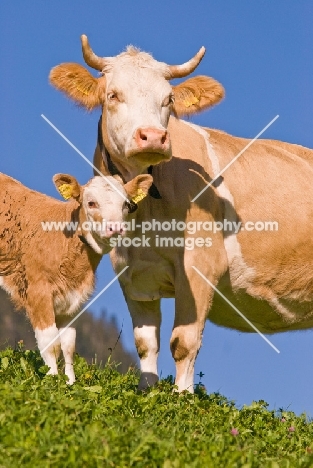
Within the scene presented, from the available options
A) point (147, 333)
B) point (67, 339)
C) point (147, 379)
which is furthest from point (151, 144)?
point (147, 379)

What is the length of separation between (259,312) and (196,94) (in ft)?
9.19

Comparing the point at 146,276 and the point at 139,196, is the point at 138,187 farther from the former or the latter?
the point at 146,276

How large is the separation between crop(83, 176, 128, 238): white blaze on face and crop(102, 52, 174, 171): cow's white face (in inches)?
13.9

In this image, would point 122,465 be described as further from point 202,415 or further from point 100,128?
point 100,128

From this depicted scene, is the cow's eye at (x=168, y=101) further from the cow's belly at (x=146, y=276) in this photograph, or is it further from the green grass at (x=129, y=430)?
the green grass at (x=129, y=430)

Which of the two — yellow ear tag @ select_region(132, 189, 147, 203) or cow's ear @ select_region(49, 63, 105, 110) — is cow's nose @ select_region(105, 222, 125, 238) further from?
cow's ear @ select_region(49, 63, 105, 110)

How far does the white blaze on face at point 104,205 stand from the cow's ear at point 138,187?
8cm

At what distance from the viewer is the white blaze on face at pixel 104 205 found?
9.09m

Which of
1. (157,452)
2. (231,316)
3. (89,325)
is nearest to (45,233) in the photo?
(231,316)

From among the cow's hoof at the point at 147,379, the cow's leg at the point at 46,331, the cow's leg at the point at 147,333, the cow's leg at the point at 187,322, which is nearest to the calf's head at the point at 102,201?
the cow's leg at the point at 46,331

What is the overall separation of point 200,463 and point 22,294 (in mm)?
4273

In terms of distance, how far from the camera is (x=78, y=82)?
1001 centimetres

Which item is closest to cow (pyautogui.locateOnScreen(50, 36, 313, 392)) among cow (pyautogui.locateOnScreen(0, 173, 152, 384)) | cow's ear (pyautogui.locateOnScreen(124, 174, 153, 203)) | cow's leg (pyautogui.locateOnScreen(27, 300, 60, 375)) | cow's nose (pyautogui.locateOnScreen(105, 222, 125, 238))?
cow's ear (pyautogui.locateOnScreen(124, 174, 153, 203))

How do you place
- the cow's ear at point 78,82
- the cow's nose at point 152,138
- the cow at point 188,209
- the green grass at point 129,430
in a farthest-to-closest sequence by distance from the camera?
the cow's ear at point 78,82
the cow at point 188,209
the cow's nose at point 152,138
the green grass at point 129,430
